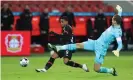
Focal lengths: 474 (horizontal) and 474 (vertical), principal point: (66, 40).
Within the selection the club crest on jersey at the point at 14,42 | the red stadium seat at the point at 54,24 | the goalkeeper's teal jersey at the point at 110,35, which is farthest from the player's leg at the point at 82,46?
the red stadium seat at the point at 54,24

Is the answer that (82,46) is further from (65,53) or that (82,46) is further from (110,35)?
(65,53)

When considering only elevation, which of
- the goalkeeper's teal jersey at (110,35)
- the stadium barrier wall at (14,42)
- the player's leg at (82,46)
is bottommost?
the stadium barrier wall at (14,42)

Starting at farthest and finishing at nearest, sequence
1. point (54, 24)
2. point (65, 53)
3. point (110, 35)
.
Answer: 1. point (54, 24)
2. point (65, 53)
3. point (110, 35)

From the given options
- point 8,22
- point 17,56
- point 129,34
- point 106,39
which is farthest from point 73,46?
point 129,34

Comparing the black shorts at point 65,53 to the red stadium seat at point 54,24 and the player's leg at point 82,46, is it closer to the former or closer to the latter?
the player's leg at point 82,46

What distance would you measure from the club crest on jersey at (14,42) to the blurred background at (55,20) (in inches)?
1.9

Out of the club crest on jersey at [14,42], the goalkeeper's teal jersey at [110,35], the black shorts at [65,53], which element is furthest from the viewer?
the club crest on jersey at [14,42]

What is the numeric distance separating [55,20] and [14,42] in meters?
5.42

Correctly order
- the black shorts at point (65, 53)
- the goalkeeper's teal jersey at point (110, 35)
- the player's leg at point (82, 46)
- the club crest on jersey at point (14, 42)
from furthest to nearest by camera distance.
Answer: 1. the club crest on jersey at point (14, 42)
2. the black shorts at point (65, 53)
3. the player's leg at point (82, 46)
4. the goalkeeper's teal jersey at point (110, 35)

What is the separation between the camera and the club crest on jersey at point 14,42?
75.0 feet

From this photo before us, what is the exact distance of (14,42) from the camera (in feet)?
74.8

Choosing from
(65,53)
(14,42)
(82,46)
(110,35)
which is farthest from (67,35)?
(14,42)

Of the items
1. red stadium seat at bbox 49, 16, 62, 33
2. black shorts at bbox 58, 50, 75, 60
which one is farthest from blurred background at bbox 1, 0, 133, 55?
black shorts at bbox 58, 50, 75, 60

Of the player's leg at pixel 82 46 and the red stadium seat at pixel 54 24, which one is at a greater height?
the player's leg at pixel 82 46
